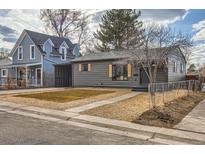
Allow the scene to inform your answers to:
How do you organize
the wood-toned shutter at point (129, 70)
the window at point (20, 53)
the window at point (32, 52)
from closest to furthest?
the wood-toned shutter at point (129, 70) < the window at point (32, 52) < the window at point (20, 53)

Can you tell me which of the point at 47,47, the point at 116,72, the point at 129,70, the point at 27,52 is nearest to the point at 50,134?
the point at 129,70

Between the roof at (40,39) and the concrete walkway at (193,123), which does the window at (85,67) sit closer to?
the roof at (40,39)

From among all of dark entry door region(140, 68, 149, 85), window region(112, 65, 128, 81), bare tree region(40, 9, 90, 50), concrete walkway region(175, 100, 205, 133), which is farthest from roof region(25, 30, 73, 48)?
concrete walkway region(175, 100, 205, 133)

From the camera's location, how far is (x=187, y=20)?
15.4m

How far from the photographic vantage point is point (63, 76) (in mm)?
23562

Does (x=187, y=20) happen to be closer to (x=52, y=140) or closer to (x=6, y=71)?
(x=52, y=140)

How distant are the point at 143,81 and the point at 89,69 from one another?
4.97m

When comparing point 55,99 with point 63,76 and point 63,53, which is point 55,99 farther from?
point 63,53

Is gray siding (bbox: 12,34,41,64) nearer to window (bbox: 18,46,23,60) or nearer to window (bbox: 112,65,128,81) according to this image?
window (bbox: 18,46,23,60)

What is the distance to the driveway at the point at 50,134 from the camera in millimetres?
4893

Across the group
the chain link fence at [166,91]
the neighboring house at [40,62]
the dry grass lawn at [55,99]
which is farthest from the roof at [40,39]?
the chain link fence at [166,91]

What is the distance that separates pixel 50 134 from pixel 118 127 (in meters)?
1.83

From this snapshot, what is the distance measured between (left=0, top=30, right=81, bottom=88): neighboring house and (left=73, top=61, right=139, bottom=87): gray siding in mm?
1989

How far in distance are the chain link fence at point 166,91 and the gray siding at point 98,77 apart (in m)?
4.86
